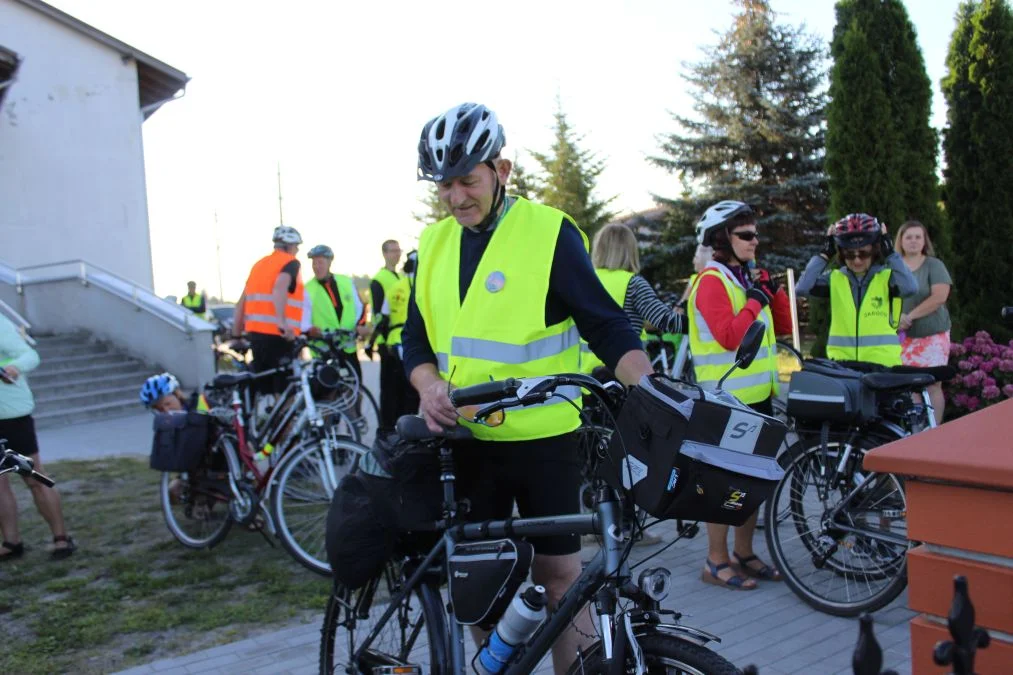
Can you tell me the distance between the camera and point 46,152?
62.4 ft

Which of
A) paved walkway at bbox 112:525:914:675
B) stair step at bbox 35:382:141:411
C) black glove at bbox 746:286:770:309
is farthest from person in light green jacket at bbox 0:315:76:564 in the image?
stair step at bbox 35:382:141:411

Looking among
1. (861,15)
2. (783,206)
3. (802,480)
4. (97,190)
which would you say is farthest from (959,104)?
(97,190)

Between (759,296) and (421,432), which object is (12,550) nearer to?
(421,432)

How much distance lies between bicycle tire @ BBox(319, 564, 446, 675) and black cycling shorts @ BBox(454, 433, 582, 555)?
0.31 meters

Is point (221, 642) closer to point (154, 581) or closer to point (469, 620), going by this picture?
point (154, 581)

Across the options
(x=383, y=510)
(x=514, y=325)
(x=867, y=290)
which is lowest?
(x=383, y=510)

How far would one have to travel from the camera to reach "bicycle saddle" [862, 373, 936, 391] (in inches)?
168

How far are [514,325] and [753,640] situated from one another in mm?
2298

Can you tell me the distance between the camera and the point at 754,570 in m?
5.00

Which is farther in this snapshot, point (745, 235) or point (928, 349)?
point (928, 349)

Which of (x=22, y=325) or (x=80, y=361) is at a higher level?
(x=22, y=325)

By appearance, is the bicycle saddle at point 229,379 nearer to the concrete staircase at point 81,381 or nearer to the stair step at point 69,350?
the concrete staircase at point 81,381

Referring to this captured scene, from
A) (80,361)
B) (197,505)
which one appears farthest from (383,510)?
(80,361)

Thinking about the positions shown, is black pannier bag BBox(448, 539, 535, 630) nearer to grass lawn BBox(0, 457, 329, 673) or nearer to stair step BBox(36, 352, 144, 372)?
grass lawn BBox(0, 457, 329, 673)
